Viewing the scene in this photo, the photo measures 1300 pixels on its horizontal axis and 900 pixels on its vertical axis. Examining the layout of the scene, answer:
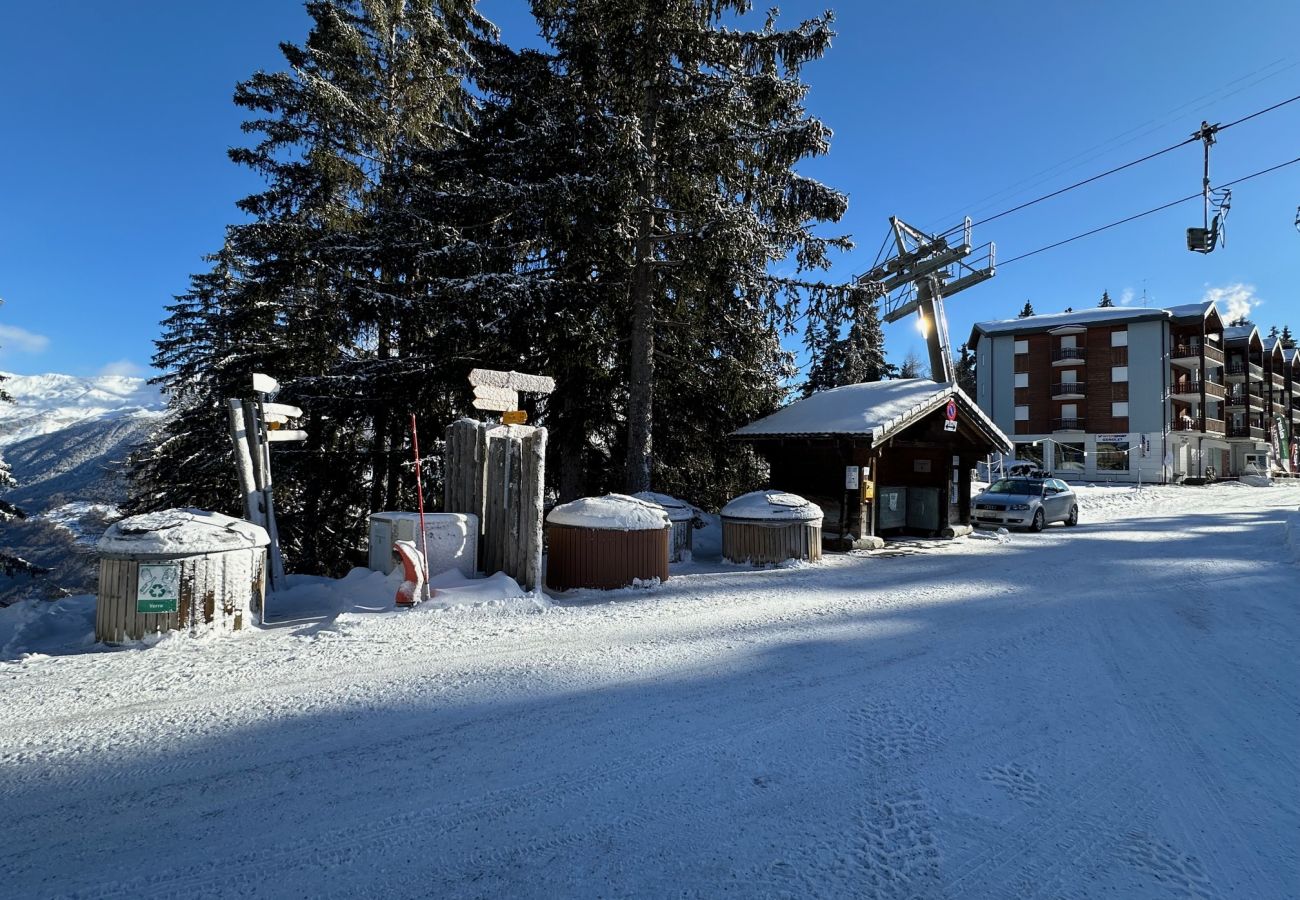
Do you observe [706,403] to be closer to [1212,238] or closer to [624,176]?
[624,176]

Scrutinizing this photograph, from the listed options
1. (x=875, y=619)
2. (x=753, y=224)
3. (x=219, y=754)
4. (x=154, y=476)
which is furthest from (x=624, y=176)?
(x=154, y=476)

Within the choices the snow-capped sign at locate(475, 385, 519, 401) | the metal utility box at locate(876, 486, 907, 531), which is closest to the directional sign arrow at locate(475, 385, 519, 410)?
the snow-capped sign at locate(475, 385, 519, 401)

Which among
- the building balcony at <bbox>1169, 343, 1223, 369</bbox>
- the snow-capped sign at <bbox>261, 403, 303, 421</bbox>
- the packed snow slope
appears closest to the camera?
the packed snow slope

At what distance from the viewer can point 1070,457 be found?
47844mm

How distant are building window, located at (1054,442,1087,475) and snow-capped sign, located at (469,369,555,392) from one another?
162 feet

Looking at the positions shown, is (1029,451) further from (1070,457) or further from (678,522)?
(678,522)

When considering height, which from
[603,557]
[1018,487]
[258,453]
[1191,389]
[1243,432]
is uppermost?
[1191,389]

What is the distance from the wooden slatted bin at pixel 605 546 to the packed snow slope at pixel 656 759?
186 cm

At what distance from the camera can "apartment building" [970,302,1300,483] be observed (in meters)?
44.2

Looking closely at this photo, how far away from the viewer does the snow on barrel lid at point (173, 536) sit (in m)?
5.60

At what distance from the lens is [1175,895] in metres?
2.58

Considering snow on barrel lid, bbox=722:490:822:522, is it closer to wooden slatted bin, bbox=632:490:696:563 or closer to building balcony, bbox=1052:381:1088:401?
wooden slatted bin, bbox=632:490:696:563

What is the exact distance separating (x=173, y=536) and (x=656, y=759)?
196 inches

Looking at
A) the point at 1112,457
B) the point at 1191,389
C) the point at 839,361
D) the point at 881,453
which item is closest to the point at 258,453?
the point at 881,453
